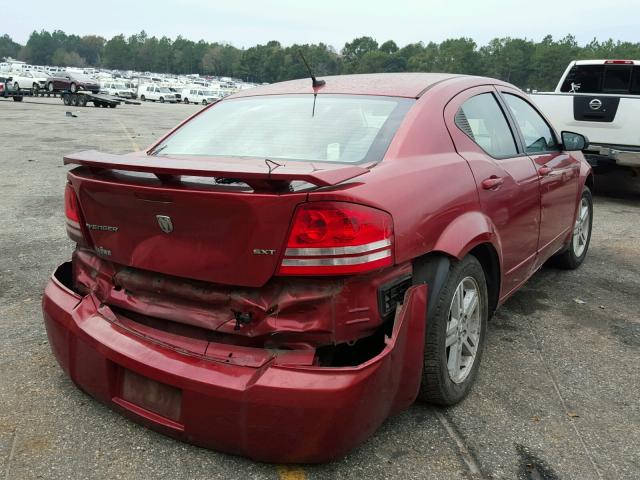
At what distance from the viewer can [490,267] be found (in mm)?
3203

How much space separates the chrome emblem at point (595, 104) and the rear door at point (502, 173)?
17.5 feet

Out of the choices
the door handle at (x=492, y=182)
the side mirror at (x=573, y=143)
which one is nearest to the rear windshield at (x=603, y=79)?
the side mirror at (x=573, y=143)

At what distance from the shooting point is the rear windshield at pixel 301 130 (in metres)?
2.74

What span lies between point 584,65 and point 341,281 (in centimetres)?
972

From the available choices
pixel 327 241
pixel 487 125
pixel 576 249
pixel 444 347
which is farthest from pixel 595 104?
pixel 327 241

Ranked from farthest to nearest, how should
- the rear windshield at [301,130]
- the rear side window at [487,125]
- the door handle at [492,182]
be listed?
1. the rear side window at [487,125]
2. the door handle at [492,182]
3. the rear windshield at [301,130]

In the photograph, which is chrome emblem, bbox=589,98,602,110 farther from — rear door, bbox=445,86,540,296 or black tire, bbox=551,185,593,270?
rear door, bbox=445,86,540,296

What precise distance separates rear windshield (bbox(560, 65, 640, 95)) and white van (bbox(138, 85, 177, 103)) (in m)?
60.0

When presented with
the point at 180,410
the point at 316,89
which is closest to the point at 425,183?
the point at 316,89

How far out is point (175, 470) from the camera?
2.28m

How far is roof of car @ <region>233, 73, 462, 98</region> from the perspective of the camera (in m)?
3.13

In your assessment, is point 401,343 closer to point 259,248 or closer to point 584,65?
point 259,248

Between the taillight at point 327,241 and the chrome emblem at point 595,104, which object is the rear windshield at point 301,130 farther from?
the chrome emblem at point 595,104

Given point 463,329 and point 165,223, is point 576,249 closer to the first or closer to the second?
point 463,329
